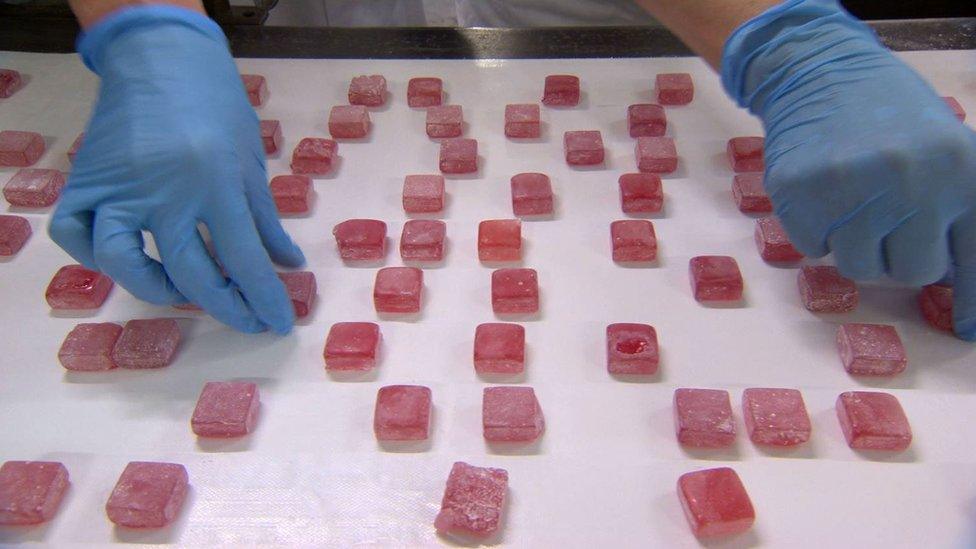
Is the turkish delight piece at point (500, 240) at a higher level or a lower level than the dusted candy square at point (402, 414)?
higher

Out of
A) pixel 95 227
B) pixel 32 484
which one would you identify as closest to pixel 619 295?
pixel 95 227

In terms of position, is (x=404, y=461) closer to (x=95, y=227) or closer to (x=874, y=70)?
(x=95, y=227)

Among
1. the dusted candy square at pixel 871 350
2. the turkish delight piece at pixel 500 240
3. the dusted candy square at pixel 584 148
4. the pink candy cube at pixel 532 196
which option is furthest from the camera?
the dusted candy square at pixel 584 148

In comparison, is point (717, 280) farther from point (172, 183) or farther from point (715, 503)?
point (172, 183)

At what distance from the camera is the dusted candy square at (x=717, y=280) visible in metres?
1.66

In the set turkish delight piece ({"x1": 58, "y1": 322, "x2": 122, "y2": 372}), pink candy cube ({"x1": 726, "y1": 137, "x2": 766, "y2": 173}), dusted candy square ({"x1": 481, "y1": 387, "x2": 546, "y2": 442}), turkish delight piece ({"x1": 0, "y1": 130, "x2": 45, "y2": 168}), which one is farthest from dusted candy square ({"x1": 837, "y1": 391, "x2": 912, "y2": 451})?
turkish delight piece ({"x1": 0, "y1": 130, "x2": 45, "y2": 168})

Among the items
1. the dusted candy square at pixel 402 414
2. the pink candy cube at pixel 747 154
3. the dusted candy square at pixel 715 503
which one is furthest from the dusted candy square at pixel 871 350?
the dusted candy square at pixel 402 414

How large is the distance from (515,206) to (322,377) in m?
0.64

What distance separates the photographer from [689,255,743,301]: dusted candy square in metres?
1.66

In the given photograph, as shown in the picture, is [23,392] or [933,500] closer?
[933,500]

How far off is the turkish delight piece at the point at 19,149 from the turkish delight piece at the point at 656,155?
1610 millimetres

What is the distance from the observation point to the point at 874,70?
151cm

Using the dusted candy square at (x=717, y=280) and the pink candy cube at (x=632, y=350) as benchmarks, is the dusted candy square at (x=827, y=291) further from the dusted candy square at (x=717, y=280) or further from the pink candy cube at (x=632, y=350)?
the pink candy cube at (x=632, y=350)

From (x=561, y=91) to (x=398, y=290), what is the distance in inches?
34.3
